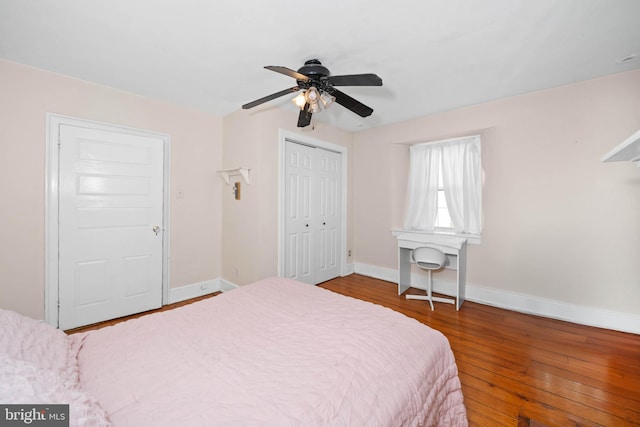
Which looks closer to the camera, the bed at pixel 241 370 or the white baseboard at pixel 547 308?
the bed at pixel 241 370

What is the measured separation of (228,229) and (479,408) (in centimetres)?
322

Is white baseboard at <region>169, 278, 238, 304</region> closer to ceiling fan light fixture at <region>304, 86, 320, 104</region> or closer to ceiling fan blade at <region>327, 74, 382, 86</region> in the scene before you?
ceiling fan light fixture at <region>304, 86, 320, 104</region>

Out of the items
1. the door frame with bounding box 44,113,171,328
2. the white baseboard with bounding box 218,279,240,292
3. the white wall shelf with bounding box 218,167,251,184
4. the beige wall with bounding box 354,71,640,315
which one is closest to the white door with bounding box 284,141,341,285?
the white wall shelf with bounding box 218,167,251,184

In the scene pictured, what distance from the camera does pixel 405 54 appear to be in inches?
84.0

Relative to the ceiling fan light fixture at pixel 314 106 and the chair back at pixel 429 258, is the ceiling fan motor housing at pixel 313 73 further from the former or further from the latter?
the chair back at pixel 429 258

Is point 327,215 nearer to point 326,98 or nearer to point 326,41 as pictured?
point 326,98

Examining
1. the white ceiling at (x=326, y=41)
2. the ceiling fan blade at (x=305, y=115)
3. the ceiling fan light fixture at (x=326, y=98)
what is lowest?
the ceiling fan blade at (x=305, y=115)

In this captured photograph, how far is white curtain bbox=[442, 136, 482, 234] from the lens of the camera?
340 centimetres

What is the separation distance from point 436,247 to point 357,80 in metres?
2.34

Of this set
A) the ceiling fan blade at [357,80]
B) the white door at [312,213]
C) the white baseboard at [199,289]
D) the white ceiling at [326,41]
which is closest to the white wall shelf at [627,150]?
the white ceiling at [326,41]

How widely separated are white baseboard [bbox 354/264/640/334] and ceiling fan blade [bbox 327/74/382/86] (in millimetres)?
2918

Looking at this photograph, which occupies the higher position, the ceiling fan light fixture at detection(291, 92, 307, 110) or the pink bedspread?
the ceiling fan light fixture at detection(291, 92, 307, 110)

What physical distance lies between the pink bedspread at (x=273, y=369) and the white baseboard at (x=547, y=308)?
2295mm

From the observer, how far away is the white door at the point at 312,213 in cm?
360
